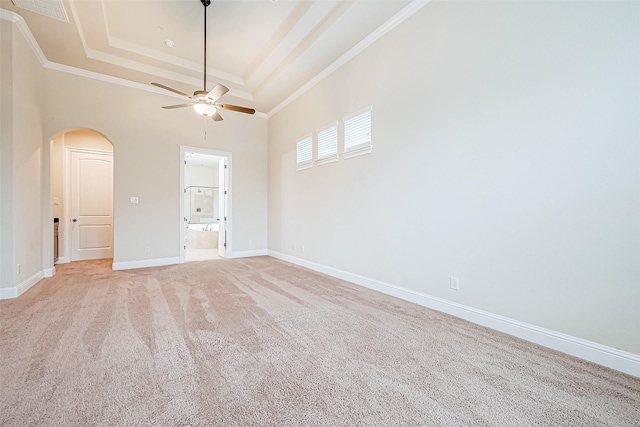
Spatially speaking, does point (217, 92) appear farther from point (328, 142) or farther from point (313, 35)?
point (328, 142)

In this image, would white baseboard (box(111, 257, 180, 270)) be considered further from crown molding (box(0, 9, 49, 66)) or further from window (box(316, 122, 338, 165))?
window (box(316, 122, 338, 165))

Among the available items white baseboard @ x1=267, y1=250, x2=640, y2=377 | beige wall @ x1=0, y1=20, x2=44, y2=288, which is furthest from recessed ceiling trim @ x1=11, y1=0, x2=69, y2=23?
white baseboard @ x1=267, y1=250, x2=640, y2=377

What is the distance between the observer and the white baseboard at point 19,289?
10.2ft

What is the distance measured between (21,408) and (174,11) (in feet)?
13.9

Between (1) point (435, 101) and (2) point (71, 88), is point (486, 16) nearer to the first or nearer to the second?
(1) point (435, 101)

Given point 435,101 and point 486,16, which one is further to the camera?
point 435,101

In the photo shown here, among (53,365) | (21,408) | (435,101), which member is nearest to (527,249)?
(435,101)

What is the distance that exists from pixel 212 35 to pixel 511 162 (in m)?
4.29

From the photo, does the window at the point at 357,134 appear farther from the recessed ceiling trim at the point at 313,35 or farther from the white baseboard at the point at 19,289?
the white baseboard at the point at 19,289

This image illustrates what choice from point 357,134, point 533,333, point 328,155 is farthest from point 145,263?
point 533,333

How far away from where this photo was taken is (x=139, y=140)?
16.0ft

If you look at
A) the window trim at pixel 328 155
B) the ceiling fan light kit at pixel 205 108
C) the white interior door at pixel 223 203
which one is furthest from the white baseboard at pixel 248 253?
the ceiling fan light kit at pixel 205 108

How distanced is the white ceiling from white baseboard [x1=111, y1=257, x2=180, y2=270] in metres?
3.39

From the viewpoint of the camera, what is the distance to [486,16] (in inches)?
95.9
